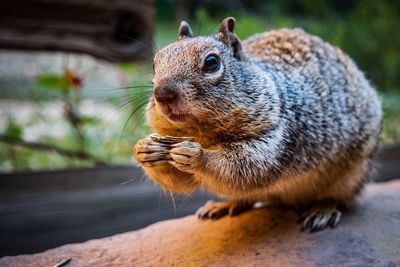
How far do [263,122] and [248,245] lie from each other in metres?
0.57

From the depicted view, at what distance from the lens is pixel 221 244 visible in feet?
7.13

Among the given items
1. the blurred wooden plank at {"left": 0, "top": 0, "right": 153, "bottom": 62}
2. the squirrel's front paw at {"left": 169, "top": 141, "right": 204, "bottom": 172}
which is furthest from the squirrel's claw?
the blurred wooden plank at {"left": 0, "top": 0, "right": 153, "bottom": 62}

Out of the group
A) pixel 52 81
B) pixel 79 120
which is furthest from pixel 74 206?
pixel 52 81

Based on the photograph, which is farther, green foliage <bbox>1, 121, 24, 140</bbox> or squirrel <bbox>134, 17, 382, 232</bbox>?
green foliage <bbox>1, 121, 24, 140</bbox>

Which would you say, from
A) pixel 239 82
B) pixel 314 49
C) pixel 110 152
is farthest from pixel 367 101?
pixel 110 152

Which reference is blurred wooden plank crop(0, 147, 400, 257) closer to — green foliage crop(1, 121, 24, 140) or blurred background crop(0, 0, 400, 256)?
blurred background crop(0, 0, 400, 256)

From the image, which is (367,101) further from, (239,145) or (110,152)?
(110,152)

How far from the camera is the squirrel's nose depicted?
1754 millimetres

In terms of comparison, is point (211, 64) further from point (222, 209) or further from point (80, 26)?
point (80, 26)

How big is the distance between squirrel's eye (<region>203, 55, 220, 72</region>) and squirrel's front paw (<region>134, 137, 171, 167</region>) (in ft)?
1.21

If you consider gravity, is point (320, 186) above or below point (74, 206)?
above

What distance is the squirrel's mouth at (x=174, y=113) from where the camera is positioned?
1.80 meters

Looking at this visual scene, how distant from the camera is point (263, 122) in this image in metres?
2.06

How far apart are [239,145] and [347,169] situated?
841 millimetres
